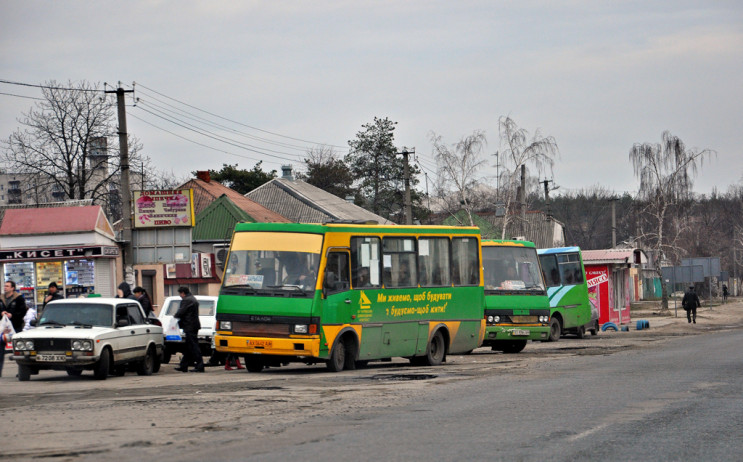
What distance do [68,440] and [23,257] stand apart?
30.6 m

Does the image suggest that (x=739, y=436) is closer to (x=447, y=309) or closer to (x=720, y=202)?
(x=447, y=309)

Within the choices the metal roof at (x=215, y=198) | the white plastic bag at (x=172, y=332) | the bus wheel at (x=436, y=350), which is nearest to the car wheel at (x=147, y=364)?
the white plastic bag at (x=172, y=332)

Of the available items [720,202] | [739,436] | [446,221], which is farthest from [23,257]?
[720,202]

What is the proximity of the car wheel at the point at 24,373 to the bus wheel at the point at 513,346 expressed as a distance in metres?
14.2

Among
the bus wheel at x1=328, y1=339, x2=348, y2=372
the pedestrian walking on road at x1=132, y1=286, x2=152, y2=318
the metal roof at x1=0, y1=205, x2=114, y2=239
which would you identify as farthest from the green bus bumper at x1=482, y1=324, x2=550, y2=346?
the metal roof at x1=0, y1=205, x2=114, y2=239

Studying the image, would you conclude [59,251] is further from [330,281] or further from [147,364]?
[330,281]

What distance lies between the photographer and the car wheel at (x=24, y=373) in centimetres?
1941

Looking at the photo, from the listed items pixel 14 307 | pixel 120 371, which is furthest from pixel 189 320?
pixel 14 307

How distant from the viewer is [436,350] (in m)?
23.0

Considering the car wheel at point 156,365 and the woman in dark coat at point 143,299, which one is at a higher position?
the woman in dark coat at point 143,299

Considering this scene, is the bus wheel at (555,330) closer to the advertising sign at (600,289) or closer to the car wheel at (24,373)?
the advertising sign at (600,289)

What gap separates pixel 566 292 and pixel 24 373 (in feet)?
67.1

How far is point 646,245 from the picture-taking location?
269 feet

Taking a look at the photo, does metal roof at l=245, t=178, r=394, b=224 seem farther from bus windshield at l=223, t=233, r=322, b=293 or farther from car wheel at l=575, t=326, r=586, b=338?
bus windshield at l=223, t=233, r=322, b=293
